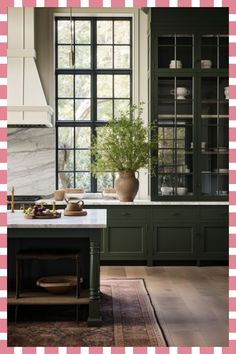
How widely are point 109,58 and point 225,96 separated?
76.2 inches

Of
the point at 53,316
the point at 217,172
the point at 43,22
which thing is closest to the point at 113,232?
the point at 217,172

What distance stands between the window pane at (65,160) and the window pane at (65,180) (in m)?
0.08

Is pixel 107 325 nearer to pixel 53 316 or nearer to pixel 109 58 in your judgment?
pixel 53 316

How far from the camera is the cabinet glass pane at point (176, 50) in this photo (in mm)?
8172

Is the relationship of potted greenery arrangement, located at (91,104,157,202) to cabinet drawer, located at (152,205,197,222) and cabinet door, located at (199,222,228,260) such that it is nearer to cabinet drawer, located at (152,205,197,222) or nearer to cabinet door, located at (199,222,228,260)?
cabinet drawer, located at (152,205,197,222)

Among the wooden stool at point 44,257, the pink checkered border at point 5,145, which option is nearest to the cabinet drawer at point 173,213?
the wooden stool at point 44,257

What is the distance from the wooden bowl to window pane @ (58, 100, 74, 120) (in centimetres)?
416

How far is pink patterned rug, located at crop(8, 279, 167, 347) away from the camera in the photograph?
434 centimetres

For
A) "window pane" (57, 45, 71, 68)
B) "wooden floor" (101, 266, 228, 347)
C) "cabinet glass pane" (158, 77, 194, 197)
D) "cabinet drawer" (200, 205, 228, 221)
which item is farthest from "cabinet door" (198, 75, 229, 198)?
"window pane" (57, 45, 71, 68)

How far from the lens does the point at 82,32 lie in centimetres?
894

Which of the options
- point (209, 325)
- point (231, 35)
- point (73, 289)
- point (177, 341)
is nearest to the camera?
point (231, 35)

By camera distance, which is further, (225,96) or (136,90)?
(136,90)

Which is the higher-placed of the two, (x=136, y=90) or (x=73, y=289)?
(x=136, y=90)

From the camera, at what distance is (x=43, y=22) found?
28.7 ft
